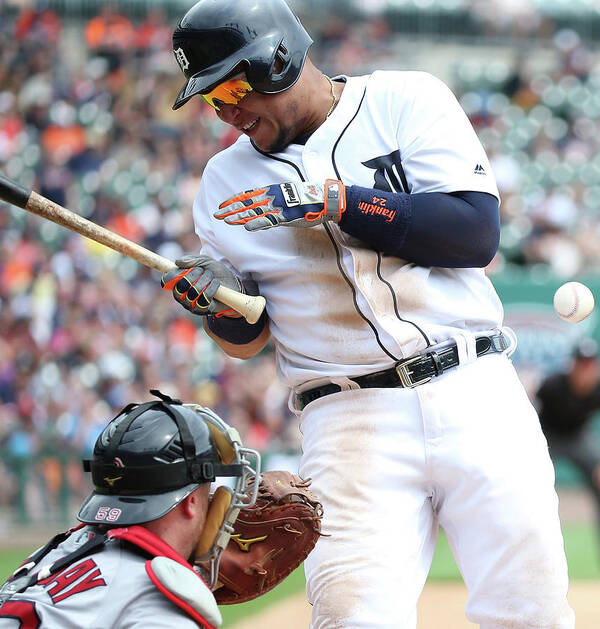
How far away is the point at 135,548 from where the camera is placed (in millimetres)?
2154

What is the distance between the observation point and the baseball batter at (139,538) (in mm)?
2033

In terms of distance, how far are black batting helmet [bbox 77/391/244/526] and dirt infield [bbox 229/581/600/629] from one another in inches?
154

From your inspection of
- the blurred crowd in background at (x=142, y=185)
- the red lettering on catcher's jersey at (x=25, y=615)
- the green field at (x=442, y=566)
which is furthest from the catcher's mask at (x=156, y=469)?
the blurred crowd in background at (x=142, y=185)

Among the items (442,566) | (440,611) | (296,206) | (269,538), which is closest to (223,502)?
(269,538)

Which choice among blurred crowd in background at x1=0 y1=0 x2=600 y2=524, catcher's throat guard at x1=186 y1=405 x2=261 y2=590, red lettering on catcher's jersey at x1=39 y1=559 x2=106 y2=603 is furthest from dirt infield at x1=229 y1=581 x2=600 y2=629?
red lettering on catcher's jersey at x1=39 y1=559 x2=106 y2=603

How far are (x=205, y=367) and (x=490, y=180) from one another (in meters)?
Result: 7.90

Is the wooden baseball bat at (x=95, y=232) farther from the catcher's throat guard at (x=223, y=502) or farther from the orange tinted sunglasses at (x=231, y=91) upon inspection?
the catcher's throat guard at (x=223, y=502)

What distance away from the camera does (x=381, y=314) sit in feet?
9.63

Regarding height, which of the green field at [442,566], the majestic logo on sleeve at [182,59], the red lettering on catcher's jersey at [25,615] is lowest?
the green field at [442,566]

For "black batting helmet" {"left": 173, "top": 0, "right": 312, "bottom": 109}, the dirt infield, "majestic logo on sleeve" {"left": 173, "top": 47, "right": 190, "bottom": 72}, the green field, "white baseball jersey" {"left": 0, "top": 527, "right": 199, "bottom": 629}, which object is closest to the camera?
"white baseball jersey" {"left": 0, "top": 527, "right": 199, "bottom": 629}

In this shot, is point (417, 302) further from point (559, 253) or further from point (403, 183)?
point (559, 253)

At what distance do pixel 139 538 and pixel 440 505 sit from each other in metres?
1.10

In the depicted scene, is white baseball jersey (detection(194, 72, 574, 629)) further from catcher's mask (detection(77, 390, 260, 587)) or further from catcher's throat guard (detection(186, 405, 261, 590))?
catcher's mask (detection(77, 390, 260, 587))

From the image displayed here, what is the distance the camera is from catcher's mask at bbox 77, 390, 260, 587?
220 centimetres
